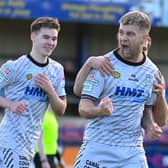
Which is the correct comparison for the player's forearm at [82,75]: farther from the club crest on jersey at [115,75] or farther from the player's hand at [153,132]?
the player's hand at [153,132]

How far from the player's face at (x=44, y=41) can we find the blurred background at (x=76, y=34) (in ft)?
29.1

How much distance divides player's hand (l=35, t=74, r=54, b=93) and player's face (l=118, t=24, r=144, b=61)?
1.04 metres

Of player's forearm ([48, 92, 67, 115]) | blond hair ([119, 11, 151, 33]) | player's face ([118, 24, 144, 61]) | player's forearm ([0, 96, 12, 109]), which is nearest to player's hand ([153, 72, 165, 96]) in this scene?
player's face ([118, 24, 144, 61])

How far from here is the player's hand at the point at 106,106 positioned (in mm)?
5188

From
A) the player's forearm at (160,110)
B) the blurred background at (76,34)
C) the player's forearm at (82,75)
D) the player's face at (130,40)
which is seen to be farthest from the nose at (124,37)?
the blurred background at (76,34)

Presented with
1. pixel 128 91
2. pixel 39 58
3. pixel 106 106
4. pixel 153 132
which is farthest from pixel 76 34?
pixel 106 106

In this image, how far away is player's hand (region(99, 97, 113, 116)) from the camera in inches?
204

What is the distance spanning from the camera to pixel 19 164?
636cm

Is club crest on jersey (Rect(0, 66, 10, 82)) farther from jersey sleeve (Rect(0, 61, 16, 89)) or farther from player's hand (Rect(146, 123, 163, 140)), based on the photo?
player's hand (Rect(146, 123, 163, 140))

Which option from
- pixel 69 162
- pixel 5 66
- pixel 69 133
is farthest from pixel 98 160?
pixel 69 133

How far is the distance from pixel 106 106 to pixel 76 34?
1928 centimetres

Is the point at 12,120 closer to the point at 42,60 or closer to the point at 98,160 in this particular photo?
the point at 42,60

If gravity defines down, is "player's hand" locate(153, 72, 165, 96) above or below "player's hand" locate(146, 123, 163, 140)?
above

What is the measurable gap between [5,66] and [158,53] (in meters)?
19.5
